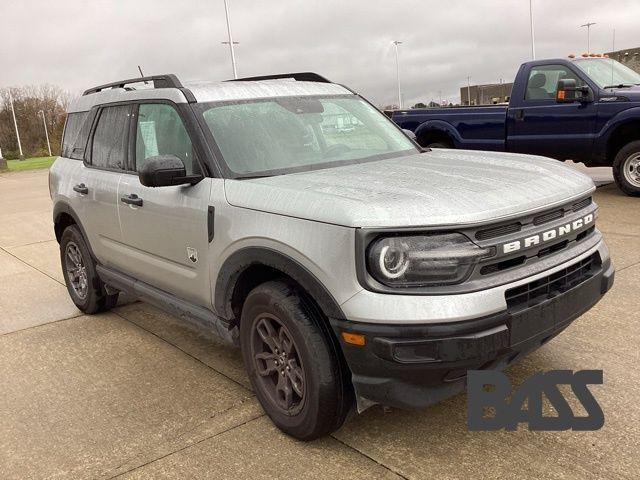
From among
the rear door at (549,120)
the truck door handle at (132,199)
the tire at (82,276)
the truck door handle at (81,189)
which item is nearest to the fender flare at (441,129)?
the rear door at (549,120)

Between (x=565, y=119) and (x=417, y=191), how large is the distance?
7.50 m

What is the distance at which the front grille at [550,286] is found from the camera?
279 centimetres

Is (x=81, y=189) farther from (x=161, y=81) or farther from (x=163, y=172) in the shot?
(x=163, y=172)

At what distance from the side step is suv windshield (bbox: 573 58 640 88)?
7623 mm

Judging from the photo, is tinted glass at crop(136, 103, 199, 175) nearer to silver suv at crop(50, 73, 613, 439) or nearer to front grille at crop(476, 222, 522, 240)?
silver suv at crop(50, 73, 613, 439)

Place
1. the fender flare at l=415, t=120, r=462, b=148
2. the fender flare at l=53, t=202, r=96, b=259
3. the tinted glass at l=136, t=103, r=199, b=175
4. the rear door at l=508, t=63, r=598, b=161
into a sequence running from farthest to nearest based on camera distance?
1. the fender flare at l=415, t=120, r=462, b=148
2. the rear door at l=508, t=63, r=598, b=161
3. the fender flare at l=53, t=202, r=96, b=259
4. the tinted glass at l=136, t=103, r=199, b=175

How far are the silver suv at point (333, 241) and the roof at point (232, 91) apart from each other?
0.02 meters

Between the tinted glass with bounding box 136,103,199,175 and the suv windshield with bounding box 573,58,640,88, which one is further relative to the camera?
the suv windshield with bounding box 573,58,640,88

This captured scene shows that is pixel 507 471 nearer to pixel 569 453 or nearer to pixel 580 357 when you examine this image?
pixel 569 453

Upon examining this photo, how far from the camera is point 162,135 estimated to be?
412 centimetres

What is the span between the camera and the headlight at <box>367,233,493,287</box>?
8.69 ft

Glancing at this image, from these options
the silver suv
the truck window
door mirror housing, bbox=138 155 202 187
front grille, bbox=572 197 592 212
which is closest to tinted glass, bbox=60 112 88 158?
the silver suv

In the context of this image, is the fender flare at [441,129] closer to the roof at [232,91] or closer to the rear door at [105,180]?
the roof at [232,91]

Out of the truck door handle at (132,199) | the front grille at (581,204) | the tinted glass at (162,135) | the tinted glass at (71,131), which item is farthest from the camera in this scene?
the tinted glass at (71,131)
